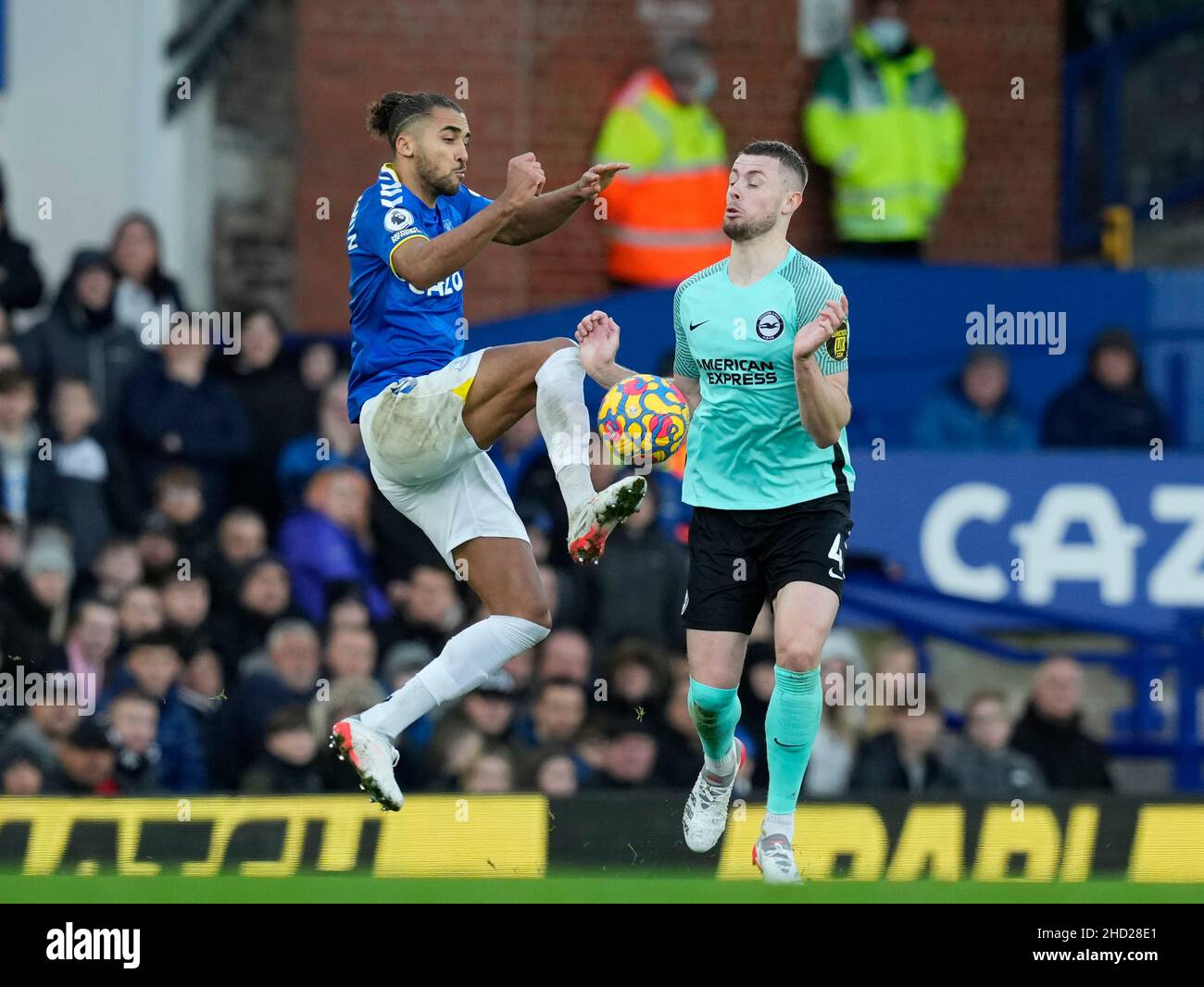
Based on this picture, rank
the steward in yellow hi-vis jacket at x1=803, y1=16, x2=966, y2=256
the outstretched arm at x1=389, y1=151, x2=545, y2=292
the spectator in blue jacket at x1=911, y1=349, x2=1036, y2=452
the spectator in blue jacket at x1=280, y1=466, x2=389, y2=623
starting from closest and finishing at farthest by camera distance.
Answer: the outstretched arm at x1=389, y1=151, x2=545, y2=292
the spectator in blue jacket at x1=280, y1=466, x2=389, y2=623
the spectator in blue jacket at x1=911, y1=349, x2=1036, y2=452
the steward in yellow hi-vis jacket at x1=803, y1=16, x2=966, y2=256

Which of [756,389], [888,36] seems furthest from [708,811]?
[888,36]

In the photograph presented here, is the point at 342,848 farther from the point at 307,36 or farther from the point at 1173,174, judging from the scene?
the point at 1173,174

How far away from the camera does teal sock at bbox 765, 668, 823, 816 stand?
27.5 feet

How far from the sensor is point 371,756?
8258mm

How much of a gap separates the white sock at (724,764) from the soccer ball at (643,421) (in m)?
1.26

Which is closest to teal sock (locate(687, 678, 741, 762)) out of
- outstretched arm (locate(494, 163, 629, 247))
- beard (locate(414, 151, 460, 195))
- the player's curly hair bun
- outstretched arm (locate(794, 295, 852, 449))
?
outstretched arm (locate(794, 295, 852, 449))

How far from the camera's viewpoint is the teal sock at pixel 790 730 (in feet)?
27.5

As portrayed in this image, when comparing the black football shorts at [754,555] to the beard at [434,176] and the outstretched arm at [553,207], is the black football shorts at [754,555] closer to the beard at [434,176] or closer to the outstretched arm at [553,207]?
the outstretched arm at [553,207]

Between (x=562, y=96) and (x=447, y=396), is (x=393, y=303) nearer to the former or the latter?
(x=447, y=396)

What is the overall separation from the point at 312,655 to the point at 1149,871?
13.2 ft

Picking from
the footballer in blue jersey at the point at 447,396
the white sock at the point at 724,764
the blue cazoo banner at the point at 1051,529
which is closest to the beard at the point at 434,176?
the footballer in blue jersey at the point at 447,396

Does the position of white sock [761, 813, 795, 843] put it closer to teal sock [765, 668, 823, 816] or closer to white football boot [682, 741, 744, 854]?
teal sock [765, 668, 823, 816]

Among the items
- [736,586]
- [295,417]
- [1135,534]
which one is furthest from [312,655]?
[1135,534]

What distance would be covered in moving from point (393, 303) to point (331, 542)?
3.81 meters
